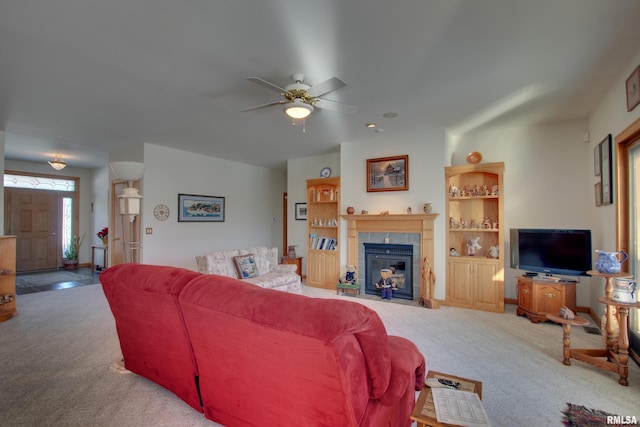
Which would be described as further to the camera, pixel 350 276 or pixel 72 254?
pixel 72 254

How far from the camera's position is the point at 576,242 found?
384 cm

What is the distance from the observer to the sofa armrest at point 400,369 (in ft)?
4.61

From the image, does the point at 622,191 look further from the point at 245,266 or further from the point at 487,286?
the point at 245,266

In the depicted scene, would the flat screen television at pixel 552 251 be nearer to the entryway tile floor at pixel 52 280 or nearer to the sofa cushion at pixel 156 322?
the sofa cushion at pixel 156 322

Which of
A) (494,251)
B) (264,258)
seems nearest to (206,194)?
(264,258)

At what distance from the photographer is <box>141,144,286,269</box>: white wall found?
5621mm

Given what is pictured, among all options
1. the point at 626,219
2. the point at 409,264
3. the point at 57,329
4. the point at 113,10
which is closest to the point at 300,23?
the point at 113,10

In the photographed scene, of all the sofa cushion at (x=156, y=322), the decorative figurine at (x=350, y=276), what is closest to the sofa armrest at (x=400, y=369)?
the sofa cushion at (x=156, y=322)

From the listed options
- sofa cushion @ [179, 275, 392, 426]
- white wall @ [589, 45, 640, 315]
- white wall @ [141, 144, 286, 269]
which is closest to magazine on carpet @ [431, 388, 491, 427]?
sofa cushion @ [179, 275, 392, 426]

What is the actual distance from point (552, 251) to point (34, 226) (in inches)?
423

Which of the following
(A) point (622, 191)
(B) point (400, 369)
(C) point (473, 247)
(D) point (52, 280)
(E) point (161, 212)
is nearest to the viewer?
(B) point (400, 369)

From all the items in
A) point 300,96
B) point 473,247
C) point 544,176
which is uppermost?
point 300,96

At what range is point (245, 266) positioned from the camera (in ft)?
14.9

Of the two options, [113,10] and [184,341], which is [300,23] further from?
[184,341]
